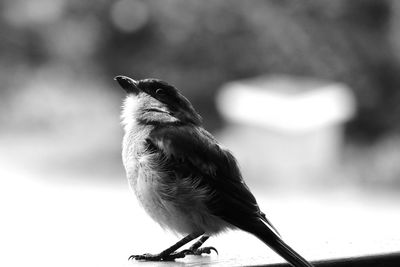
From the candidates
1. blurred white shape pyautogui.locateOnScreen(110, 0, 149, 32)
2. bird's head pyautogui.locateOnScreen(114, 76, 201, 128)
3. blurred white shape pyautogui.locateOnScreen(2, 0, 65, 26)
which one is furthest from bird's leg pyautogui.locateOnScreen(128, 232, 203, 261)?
blurred white shape pyautogui.locateOnScreen(2, 0, 65, 26)

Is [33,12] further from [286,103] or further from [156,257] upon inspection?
[156,257]

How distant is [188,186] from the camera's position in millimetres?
1565

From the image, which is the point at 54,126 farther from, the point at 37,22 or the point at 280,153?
the point at 280,153

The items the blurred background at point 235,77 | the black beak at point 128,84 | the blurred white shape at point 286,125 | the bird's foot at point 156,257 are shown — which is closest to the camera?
the bird's foot at point 156,257

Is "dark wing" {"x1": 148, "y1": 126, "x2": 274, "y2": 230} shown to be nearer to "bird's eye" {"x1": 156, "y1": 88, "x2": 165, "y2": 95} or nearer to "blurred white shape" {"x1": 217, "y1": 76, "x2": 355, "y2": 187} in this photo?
"bird's eye" {"x1": 156, "y1": 88, "x2": 165, "y2": 95}

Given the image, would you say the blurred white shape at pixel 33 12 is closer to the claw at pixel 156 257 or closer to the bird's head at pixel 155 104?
the bird's head at pixel 155 104

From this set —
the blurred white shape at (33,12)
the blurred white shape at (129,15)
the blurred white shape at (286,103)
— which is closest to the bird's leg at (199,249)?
the blurred white shape at (286,103)

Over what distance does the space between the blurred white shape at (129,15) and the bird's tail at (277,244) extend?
14.8ft

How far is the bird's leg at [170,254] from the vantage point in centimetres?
152

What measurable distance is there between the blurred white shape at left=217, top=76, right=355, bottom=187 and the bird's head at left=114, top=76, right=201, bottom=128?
141 inches

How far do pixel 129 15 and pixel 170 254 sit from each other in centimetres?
450

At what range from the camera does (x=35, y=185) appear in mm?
4773

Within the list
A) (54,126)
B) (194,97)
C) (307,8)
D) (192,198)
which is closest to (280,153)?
(194,97)

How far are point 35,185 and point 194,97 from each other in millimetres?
1624
